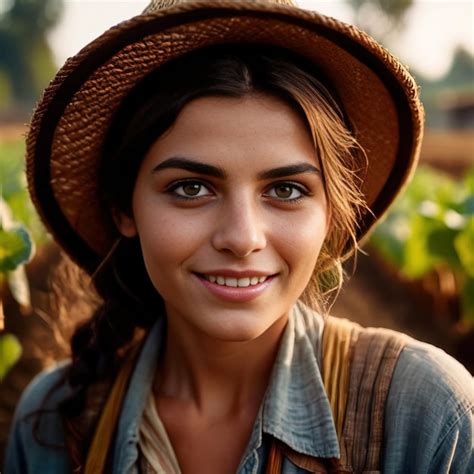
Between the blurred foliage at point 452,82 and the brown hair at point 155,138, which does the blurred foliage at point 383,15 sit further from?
the brown hair at point 155,138

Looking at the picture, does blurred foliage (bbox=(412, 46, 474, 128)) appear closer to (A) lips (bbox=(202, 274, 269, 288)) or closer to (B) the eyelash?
(B) the eyelash

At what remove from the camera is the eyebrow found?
63.7 inches

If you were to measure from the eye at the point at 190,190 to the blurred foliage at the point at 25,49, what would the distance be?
58.5 metres

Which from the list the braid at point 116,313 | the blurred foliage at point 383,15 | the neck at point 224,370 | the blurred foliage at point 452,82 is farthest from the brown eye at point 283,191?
the blurred foliage at point 452,82

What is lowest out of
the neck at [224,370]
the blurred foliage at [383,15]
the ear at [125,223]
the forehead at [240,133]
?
the neck at [224,370]

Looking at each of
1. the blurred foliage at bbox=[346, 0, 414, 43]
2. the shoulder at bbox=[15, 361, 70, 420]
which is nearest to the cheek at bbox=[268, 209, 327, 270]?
the shoulder at bbox=[15, 361, 70, 420]

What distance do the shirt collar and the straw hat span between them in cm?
37

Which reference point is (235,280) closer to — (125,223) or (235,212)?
(235,212)

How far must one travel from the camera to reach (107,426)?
1.93 meters

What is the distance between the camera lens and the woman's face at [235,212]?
161 centimetres

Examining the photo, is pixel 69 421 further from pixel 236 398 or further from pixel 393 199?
pixel 393 199

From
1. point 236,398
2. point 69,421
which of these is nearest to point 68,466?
point 69,421

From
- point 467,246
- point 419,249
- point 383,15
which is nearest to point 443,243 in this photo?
point 467,246

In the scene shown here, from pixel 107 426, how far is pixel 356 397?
67 centimetres
